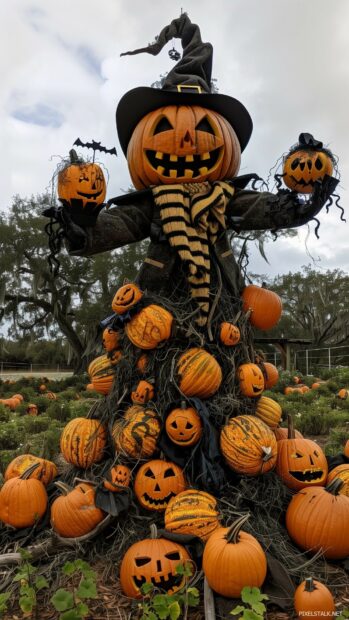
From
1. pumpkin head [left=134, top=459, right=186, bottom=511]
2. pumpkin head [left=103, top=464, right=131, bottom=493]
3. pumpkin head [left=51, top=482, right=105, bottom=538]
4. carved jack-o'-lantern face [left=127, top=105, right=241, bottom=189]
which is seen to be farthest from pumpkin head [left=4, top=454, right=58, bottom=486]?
carved jack-o'-lantern face [left=127, top=105, right=241, bottom=189]

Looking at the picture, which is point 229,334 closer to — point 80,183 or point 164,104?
point 80,183

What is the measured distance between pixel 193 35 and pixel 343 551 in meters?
3.81

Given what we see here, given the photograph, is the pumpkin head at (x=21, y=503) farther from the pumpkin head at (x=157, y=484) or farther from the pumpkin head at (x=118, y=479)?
the pumpkin head at (x=157, y=484)

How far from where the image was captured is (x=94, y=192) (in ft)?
9.17

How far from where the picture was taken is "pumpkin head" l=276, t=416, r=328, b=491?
2.93m

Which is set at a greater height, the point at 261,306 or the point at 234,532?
the point at 261,306

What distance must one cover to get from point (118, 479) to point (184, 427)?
1.68 feet

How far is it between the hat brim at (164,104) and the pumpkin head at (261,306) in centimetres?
127

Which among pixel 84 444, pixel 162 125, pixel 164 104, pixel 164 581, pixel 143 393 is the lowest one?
pixel 164 581

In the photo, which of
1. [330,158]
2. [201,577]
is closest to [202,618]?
[201,577]

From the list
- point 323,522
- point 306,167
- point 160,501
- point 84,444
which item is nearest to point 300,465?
point 323,522

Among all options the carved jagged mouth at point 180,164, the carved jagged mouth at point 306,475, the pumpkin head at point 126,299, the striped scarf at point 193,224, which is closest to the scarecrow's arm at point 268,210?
the striped scarf at point 193,224

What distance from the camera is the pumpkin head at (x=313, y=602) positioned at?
1994 mm

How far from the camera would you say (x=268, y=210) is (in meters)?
3.38
